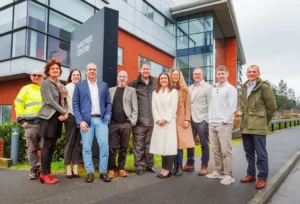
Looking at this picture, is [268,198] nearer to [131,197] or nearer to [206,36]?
[131,197]

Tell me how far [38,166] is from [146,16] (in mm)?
17831

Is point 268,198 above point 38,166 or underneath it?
underneath

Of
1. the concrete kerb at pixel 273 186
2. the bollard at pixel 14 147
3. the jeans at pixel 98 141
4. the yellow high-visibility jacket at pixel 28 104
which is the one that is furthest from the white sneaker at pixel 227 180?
the bollard at pixel 14 147

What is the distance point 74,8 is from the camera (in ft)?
50.6

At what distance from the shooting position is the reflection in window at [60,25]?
14.1 meters

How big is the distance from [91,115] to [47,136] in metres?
0.82

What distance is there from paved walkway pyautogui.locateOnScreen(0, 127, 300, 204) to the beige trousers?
1.14ft

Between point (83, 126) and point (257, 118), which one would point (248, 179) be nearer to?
point (257, 118)

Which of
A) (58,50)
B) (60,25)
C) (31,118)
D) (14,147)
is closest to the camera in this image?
(31,118)

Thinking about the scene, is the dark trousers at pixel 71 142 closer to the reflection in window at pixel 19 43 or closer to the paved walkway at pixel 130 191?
the paved walkway at pixel 130 191

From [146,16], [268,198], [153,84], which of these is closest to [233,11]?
[146,16]

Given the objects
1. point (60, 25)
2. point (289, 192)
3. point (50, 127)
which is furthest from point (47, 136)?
point (60, 25)

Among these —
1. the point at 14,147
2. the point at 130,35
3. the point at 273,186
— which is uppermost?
the point at 130,35

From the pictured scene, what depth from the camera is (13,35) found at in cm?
1359
